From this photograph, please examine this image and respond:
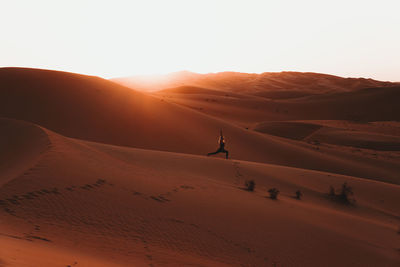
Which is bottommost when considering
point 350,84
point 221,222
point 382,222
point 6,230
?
point 382,222

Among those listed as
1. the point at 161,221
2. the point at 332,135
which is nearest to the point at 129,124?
the point at 161,221

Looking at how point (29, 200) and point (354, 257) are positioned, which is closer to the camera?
point (29, 200)

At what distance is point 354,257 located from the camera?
5027mm

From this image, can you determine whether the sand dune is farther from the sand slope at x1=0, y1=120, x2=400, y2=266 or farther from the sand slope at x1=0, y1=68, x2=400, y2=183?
the sand slope at x1=0, y1=120, x2=400, y2=266

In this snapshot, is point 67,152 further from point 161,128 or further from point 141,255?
point 161,128

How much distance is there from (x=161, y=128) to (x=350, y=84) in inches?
3072

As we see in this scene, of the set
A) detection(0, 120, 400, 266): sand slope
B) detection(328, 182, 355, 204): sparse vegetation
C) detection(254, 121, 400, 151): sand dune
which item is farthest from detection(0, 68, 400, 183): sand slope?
detection(0, 120, 400, 266): sand slope

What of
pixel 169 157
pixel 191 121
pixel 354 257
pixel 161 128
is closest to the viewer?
pixel 354 257

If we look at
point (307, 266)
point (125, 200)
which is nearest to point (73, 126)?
point (125, 200)

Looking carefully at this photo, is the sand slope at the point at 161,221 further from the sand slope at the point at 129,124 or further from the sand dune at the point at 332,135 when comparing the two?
the sand dune at the point at 332,135

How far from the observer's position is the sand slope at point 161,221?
3895 mm

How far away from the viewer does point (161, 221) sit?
193 inches

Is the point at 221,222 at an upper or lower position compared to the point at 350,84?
lower

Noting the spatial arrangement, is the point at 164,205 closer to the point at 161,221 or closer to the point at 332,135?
the point at 161,221
